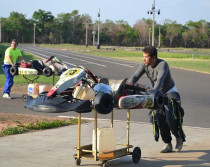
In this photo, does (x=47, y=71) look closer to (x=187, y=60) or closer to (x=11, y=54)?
(x=11, y=54)

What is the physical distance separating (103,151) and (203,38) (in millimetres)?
141917

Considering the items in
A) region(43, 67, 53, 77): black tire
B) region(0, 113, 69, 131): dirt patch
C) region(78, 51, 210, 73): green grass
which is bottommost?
region(78, 51, 210, 73): green grass

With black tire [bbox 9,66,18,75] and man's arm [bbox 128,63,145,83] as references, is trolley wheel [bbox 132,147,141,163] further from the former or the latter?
black tire [bbox 9,66,18,75]

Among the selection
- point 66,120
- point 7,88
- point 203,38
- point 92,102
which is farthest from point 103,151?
point 203,38

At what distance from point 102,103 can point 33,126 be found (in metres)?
4.25

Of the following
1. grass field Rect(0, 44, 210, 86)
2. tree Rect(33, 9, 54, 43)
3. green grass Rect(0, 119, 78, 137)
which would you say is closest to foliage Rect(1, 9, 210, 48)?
tree Rect(33, 9, 54, 43)

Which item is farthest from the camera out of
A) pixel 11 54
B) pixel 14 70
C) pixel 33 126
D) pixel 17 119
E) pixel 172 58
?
pixel 172 58

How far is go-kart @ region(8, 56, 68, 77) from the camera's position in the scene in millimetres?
14930

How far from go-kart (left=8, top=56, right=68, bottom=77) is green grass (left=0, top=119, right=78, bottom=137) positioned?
384 cm

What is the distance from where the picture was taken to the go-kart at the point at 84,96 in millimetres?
6520

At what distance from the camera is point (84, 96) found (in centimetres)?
688

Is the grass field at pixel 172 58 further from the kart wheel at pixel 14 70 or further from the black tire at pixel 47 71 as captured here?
the black tire at pixel 47 71

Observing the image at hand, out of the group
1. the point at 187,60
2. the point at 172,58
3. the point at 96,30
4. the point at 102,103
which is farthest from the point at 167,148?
the point at 96,30

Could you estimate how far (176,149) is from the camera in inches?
336
